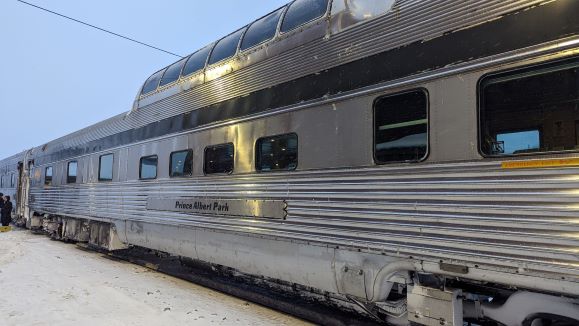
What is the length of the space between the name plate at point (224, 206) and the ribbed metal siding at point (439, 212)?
9 centimetres

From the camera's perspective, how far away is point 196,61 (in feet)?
24.6

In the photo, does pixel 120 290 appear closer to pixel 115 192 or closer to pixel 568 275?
pixel 115 192

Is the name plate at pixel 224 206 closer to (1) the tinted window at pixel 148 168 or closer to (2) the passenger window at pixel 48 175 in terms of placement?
(1) the tinted window at pixel 148 168

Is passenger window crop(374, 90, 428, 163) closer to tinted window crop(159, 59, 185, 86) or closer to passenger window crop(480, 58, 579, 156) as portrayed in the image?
passenger window crop(480, 58, 579, 156)

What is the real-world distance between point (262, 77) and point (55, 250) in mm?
8416

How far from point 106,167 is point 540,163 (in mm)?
8695

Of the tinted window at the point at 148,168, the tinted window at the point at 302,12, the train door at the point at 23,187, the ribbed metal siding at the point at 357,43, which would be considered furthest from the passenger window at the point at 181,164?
the train door at the point at 23,187

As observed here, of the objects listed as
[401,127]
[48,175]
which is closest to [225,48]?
[401,127]

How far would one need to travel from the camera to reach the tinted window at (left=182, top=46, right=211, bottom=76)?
732cm

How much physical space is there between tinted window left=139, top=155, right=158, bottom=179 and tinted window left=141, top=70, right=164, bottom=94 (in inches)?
53.6

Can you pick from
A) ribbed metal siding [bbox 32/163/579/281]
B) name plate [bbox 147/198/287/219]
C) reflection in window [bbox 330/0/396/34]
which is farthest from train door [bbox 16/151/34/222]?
reflection in window [bbox 330/0/396/34]

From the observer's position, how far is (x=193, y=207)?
6.77m

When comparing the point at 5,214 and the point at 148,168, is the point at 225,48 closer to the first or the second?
the point at 148,168

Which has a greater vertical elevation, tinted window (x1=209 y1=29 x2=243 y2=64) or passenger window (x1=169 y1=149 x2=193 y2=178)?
tinted window (x1=209 y1=29 x2=243 y2=64)
